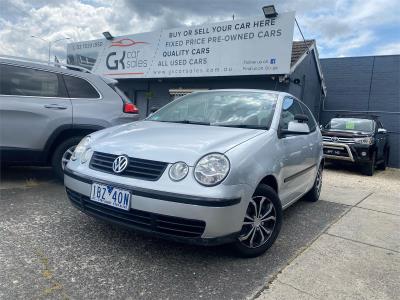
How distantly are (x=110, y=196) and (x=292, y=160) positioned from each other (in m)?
1.96

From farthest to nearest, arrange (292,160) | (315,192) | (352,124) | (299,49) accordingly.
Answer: (299,49), (352,124), (315,192), (292,160)

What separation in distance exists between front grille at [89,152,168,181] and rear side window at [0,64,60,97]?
89.4 inches

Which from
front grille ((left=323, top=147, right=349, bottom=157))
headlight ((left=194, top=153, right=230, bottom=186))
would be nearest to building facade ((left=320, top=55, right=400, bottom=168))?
front grille ((left=323, top=147, right=349, bottom=157))

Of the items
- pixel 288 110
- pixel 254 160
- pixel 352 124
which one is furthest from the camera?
pixel 352 124

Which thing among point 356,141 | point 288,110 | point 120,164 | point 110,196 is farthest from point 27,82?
point 356,141

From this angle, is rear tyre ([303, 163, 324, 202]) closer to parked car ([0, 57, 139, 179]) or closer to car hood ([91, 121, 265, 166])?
car hood ([91, 121, 265, 166])

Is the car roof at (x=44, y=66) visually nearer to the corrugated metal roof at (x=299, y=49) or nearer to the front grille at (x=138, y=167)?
the front grille at (x=138, y=167)

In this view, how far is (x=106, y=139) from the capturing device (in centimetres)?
328

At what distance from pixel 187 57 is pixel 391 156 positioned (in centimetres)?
837

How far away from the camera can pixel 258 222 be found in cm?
312

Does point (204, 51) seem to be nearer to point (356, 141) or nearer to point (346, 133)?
point (346, 133)

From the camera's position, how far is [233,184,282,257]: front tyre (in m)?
3.01

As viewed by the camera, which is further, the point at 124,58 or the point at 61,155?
the point at 124,58

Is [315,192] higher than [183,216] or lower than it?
lower
